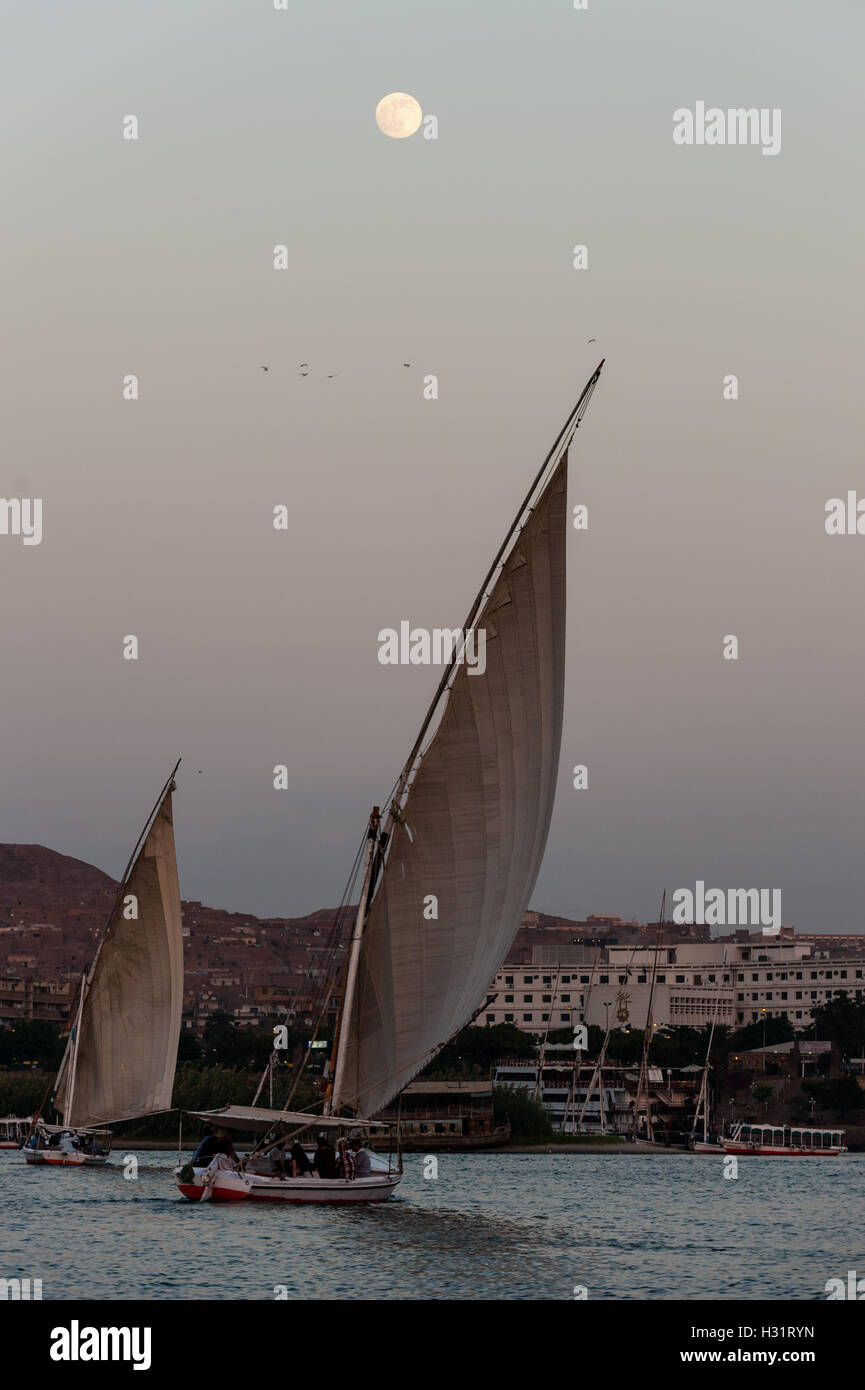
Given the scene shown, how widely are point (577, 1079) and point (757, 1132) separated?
44.6ft

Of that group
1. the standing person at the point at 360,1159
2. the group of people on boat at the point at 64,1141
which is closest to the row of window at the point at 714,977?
the group of people on boat at the point at 64,1141

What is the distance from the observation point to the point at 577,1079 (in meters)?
142

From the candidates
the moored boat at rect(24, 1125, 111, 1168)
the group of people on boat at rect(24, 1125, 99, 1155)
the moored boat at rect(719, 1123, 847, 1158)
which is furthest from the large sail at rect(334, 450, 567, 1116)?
the moored boat at rect(719, 1123, 847, 1158)

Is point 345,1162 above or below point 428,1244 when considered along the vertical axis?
above

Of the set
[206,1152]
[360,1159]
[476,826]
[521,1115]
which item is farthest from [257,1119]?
[521,1115]

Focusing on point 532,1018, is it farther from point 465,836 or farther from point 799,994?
point 465,836

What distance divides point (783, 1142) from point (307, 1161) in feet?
315

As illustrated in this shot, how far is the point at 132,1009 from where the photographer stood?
68875mm

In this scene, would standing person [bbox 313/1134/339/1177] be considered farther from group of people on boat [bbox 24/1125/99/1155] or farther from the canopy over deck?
group of people on boat [bbox 24/1125/99/1155]

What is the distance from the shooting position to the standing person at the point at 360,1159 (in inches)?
1781

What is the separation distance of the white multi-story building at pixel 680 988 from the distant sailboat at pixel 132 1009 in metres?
98.7

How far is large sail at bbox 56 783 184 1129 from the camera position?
67.5m
